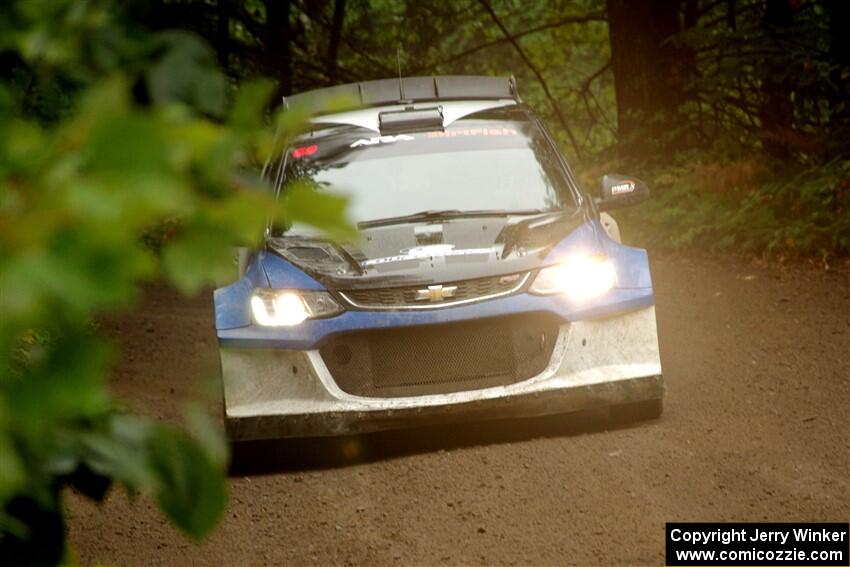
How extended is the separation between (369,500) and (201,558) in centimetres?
91

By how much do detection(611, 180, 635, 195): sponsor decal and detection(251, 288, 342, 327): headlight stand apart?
1971 mm

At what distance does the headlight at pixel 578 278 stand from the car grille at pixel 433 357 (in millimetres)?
168

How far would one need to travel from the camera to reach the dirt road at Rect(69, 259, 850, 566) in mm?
5668

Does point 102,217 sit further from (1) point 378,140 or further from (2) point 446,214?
(1) point 378,140

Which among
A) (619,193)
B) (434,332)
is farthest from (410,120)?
(434,332)

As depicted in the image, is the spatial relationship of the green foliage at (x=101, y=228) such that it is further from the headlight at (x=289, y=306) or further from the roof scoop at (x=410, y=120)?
the roof scoop at (x=410, y=120)

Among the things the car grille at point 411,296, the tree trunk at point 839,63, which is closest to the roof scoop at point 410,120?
the car grille at point 411,296

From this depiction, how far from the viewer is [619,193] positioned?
8.05 m

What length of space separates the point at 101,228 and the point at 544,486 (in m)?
5.47

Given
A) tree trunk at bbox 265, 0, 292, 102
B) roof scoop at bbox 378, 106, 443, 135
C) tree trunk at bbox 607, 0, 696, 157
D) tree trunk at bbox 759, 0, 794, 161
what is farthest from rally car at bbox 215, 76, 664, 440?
tree trunk at bbox 265, 0, 292, 102

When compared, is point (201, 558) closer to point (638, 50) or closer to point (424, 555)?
point (424, 555)

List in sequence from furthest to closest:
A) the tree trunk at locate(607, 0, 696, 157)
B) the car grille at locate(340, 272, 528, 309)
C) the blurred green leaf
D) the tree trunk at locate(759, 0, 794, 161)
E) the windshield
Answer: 1. the tree trunk at locate(607, 0, 696, 157)
2. the tree trunk at locate(759, 0, 794, 161)
3. the windshield
4. the car grille at locate(340, 272, 528, 309)
5. the blurred green leaf

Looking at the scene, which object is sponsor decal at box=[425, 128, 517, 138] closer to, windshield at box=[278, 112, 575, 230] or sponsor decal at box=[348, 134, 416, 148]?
windshield at box=[278, 112, 575, 230]

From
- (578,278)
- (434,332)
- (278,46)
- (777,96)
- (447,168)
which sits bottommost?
(434,332)
